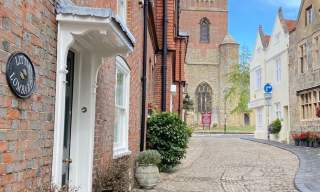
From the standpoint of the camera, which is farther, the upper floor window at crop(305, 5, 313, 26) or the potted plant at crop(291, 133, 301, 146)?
the potted plant at crop(291, 133, 301, 146)

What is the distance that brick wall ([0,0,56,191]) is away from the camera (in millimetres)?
3289

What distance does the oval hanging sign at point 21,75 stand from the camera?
11.0ft

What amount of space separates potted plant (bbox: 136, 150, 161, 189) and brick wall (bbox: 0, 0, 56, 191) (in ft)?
18.4

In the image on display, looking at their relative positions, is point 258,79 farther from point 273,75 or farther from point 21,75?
point 21,75

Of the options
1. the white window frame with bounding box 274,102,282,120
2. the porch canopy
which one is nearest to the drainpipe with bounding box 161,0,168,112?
the porch canopy

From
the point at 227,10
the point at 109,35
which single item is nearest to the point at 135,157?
the point at 109,35

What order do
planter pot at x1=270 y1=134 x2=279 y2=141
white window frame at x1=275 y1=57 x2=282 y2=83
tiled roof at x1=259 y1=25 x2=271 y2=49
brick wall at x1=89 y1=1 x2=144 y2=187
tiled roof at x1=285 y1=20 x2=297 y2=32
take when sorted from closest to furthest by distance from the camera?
brick wall at x1=89 y1=1 x2=144 y2=187 → tiled roof at x1=285 y1=20 x2=297 y2=32 → white window frame at x1=275 y1=57 x2=282 y2=83 → planter pot at x1=270 y1=134 x2=279 y2=141 → tiled roof at x1=259 y1=25 x2=271 y2=49

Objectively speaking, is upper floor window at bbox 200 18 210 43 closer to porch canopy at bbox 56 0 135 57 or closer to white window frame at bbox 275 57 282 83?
white window frame at bbox 275 57 282 83

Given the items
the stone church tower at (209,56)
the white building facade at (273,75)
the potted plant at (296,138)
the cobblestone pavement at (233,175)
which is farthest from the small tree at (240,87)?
the cobblestone pavement at (233,175)

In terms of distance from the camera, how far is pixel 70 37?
4.48 metres

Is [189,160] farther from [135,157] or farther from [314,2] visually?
[314,2]

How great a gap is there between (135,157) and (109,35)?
621 cm

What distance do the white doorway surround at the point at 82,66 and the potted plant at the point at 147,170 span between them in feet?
13.5

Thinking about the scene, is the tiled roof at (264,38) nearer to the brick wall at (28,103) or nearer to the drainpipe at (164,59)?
the drainpipe at (164,59)
